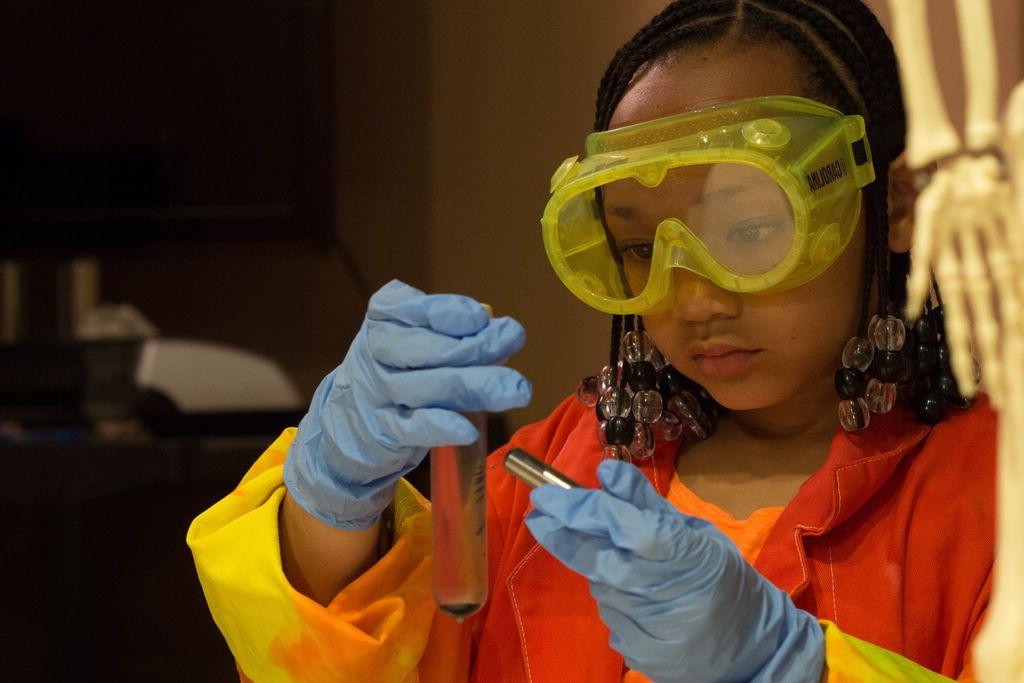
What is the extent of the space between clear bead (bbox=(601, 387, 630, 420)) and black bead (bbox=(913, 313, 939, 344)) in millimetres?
253

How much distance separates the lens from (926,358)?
0.95 meters

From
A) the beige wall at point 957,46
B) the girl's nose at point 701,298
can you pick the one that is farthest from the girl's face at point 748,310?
the beige wall at point 957,46

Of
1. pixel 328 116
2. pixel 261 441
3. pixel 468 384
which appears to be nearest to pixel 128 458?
pixel 261 441

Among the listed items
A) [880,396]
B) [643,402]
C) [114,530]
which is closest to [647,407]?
[643,402]

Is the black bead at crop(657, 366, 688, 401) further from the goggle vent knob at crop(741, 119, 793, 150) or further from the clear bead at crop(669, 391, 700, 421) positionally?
the goggle vent knob at crop(741, 119, 793, 150)

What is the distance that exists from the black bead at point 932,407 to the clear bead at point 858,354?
0.19ft

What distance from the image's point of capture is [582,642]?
99 cm

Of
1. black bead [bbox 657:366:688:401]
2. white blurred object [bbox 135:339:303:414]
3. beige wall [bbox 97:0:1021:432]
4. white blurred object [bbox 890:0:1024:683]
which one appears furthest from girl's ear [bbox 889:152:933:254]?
white blurred object [bbox 135:339:303:414]

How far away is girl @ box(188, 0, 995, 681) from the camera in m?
0.87

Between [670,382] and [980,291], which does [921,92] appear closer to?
[980,291]

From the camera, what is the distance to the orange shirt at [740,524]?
972 mm

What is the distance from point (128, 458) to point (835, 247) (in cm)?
168

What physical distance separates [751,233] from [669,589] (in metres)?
0.29

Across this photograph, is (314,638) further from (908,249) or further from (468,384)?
(908,249)
